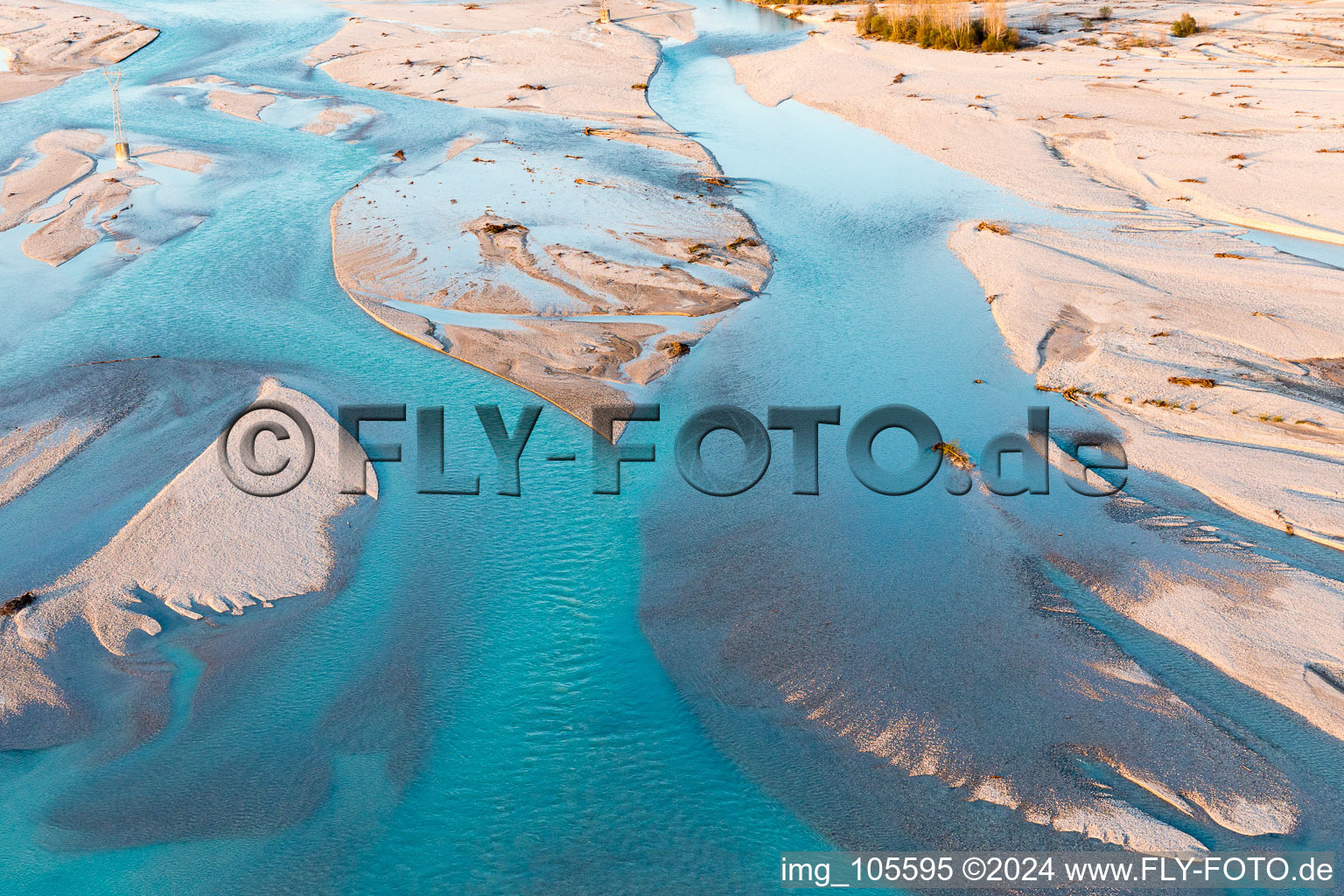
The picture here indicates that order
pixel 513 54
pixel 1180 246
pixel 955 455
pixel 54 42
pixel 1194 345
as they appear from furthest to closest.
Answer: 1. pixel 54 42
2. pixel 513 54
3. pixel 1180 246
4. pixel 1194 345
5. pixel 955 455

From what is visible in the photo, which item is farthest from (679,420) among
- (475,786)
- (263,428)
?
(475,786)

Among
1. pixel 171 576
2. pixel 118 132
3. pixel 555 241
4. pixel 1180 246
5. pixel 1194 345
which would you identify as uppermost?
pixel 118 132

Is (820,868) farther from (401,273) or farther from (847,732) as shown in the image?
(401,273)

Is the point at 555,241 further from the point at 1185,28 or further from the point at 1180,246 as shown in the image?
the point at 1185,28

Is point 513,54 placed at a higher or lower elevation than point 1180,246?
higher

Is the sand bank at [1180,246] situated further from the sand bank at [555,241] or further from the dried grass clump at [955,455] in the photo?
the sand bank at [555,241]

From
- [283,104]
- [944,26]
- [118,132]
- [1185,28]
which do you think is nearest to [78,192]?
[118,132]
